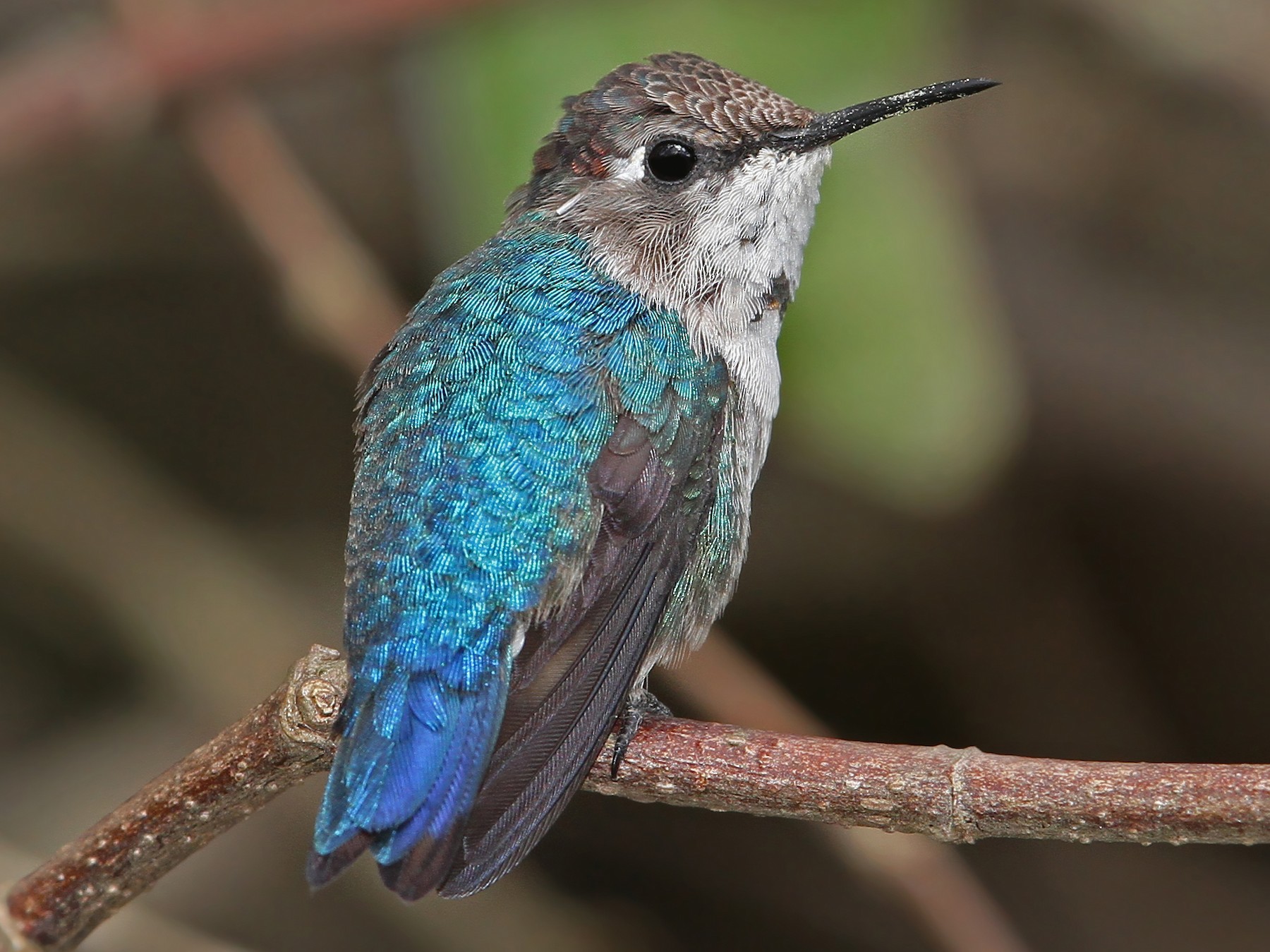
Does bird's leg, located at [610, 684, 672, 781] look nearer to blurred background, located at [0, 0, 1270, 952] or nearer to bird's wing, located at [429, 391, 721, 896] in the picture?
bird's wing, located at [429, 391, 721, 896]

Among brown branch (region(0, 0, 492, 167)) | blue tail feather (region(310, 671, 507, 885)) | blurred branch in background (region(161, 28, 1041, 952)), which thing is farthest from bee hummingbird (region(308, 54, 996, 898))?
brown branch (region(0, 0, 492, 167))

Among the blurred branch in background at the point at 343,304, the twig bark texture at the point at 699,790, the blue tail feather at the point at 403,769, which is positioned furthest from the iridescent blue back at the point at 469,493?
the blurred branch in background at the point at 343,304

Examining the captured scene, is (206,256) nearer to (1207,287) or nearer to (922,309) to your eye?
(922,309)

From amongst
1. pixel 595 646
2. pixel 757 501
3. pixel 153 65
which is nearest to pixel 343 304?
pixel 153 65

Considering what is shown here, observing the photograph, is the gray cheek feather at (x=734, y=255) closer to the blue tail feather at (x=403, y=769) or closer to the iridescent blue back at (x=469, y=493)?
the iridescent blue back at (x=469, y=493)

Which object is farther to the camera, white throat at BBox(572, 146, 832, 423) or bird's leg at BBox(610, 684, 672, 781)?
white throat at BBox(572, 146, 832, 423)

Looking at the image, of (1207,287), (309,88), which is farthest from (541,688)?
(1207,287)

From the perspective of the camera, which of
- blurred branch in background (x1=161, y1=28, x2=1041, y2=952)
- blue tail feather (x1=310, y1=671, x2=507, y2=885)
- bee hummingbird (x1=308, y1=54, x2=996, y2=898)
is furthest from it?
blurred branch in background (x1=161, y1=28, x2=1041, y2=952)
